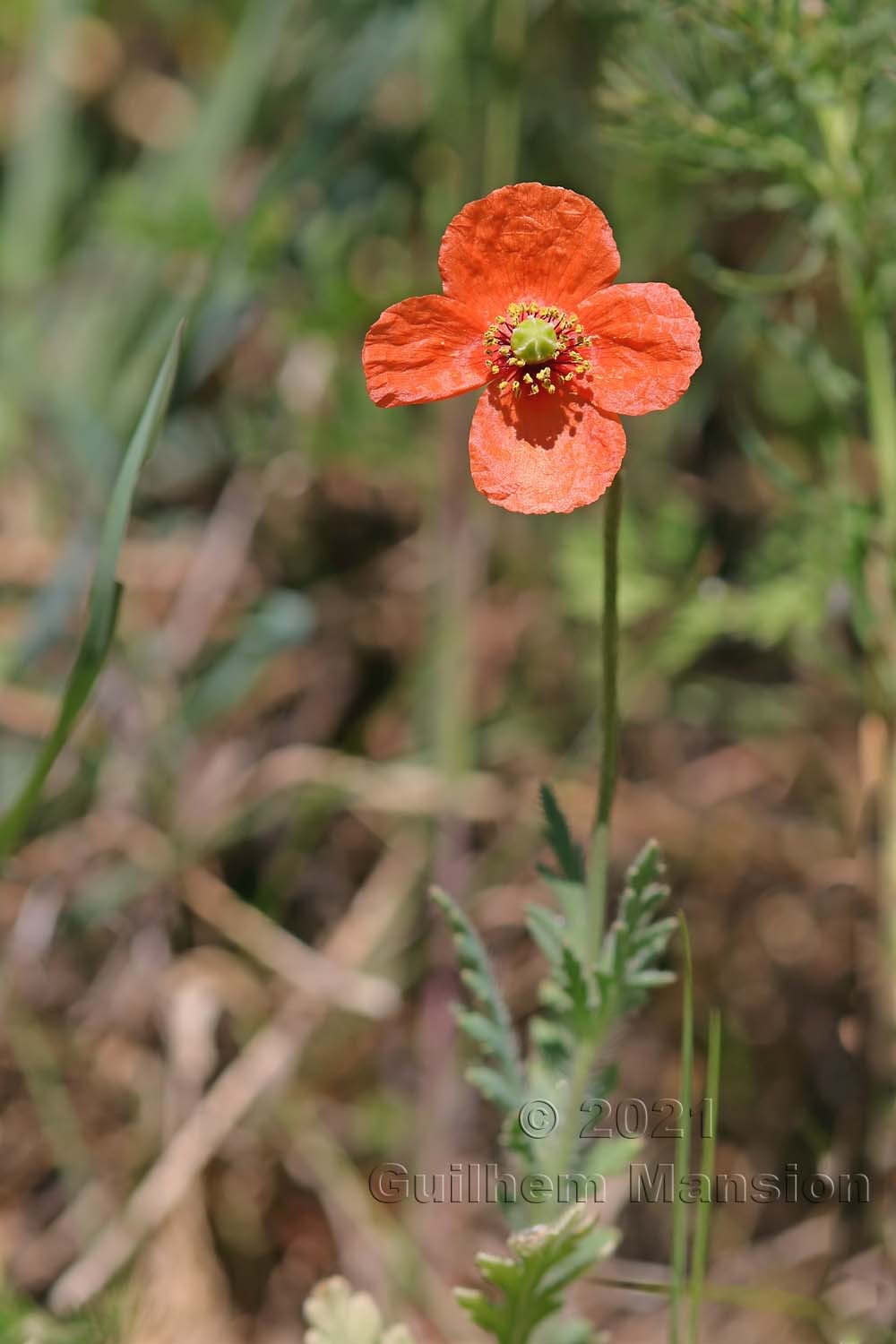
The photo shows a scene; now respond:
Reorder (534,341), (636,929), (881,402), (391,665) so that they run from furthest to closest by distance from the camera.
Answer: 1. (391,665)
2. (881,402)
3. (636,929)
4. (534,341)

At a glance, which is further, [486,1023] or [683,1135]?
[486,1023]

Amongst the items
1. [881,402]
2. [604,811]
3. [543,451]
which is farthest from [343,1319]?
[881,402]

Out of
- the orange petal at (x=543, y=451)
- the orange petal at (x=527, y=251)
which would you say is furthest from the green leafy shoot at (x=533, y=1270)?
the orange petal at (x=527, y=251)

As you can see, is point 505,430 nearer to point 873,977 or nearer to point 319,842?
point 873,977

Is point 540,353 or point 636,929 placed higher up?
point 540,353

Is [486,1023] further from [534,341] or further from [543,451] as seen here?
[534,341]

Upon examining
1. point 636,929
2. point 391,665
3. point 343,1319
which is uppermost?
point 391,665

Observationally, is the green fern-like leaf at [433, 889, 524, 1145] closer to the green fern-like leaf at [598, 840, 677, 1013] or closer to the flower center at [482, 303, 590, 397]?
the green fern-like leaf at [598, 840, 677, 1013]
